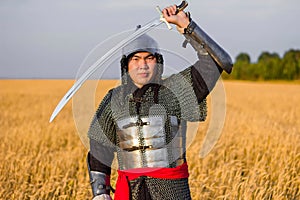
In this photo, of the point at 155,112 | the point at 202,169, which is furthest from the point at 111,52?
the point at 202,169

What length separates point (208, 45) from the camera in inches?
112

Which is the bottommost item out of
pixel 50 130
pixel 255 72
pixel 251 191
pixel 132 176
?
pixel 251 191

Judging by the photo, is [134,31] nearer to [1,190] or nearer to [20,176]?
[1,190]

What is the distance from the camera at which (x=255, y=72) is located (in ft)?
270

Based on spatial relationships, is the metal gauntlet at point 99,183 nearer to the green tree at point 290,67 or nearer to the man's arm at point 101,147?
the man's arm at point 101,147

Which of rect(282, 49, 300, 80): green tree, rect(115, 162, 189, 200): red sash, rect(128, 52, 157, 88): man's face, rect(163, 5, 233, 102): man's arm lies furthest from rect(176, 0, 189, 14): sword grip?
rect(282, 49, 300, 80): green tree

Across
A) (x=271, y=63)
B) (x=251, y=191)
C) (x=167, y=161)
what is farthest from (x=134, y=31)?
(x=271, y=63)

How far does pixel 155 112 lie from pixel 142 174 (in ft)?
1.22

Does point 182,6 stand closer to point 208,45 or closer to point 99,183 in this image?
point 208,45

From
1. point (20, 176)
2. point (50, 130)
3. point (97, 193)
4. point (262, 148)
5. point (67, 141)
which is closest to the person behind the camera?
point (97, 193)

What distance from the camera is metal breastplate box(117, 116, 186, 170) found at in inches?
117

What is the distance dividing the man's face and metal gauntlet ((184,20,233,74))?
262mm

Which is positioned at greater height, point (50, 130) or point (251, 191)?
point (50, 130)

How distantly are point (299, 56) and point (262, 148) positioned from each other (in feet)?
260
